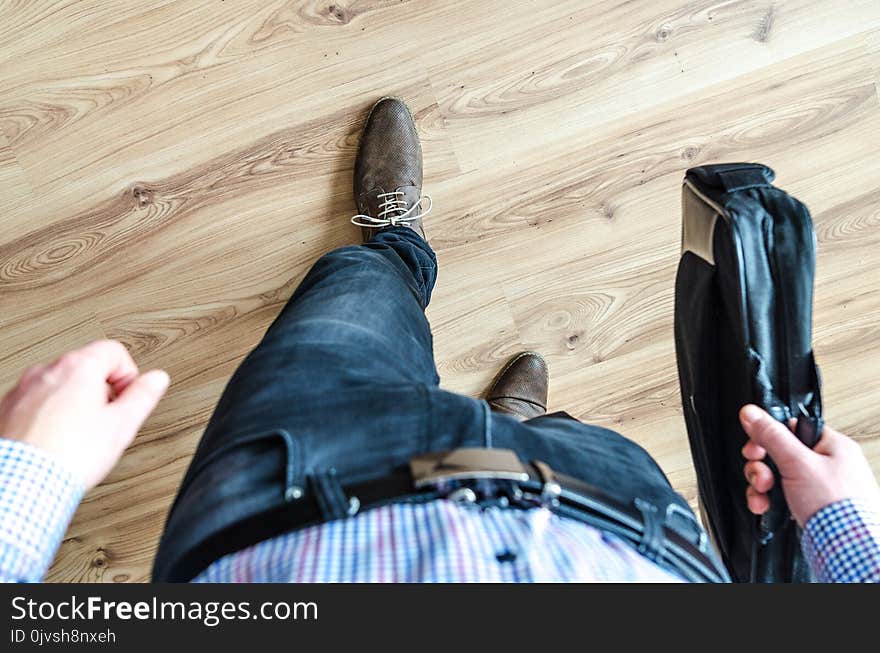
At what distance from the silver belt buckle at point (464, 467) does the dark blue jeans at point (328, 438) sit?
0.03 meters

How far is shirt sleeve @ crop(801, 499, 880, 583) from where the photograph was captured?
0.61 meters

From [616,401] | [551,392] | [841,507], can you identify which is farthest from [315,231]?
[841,507]

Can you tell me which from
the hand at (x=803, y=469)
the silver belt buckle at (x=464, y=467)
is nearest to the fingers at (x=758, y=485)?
the hand at (x=803, y=469)

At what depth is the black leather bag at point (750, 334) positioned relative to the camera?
0.81 m

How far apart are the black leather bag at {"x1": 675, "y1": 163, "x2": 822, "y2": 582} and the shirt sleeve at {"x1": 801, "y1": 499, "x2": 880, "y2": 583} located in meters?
0.11

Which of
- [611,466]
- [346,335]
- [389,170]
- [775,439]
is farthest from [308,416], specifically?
[389,170]

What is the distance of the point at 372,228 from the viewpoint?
1163 millimetres

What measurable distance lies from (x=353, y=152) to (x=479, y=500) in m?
0.76

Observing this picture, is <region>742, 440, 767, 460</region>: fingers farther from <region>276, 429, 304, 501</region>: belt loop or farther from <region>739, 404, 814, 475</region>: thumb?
<region>276, 429, 304, 501</region>: belt loop

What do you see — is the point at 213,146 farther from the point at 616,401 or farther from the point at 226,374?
the point at 616,401

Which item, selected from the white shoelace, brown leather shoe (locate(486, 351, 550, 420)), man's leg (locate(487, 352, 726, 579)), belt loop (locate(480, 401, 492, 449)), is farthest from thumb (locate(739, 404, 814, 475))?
the white shoelace

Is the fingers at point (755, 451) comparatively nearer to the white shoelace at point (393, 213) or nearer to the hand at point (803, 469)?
the hand at point (803, 469)

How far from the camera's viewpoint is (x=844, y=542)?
25.2 inches

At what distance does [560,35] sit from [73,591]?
3.40 feet
